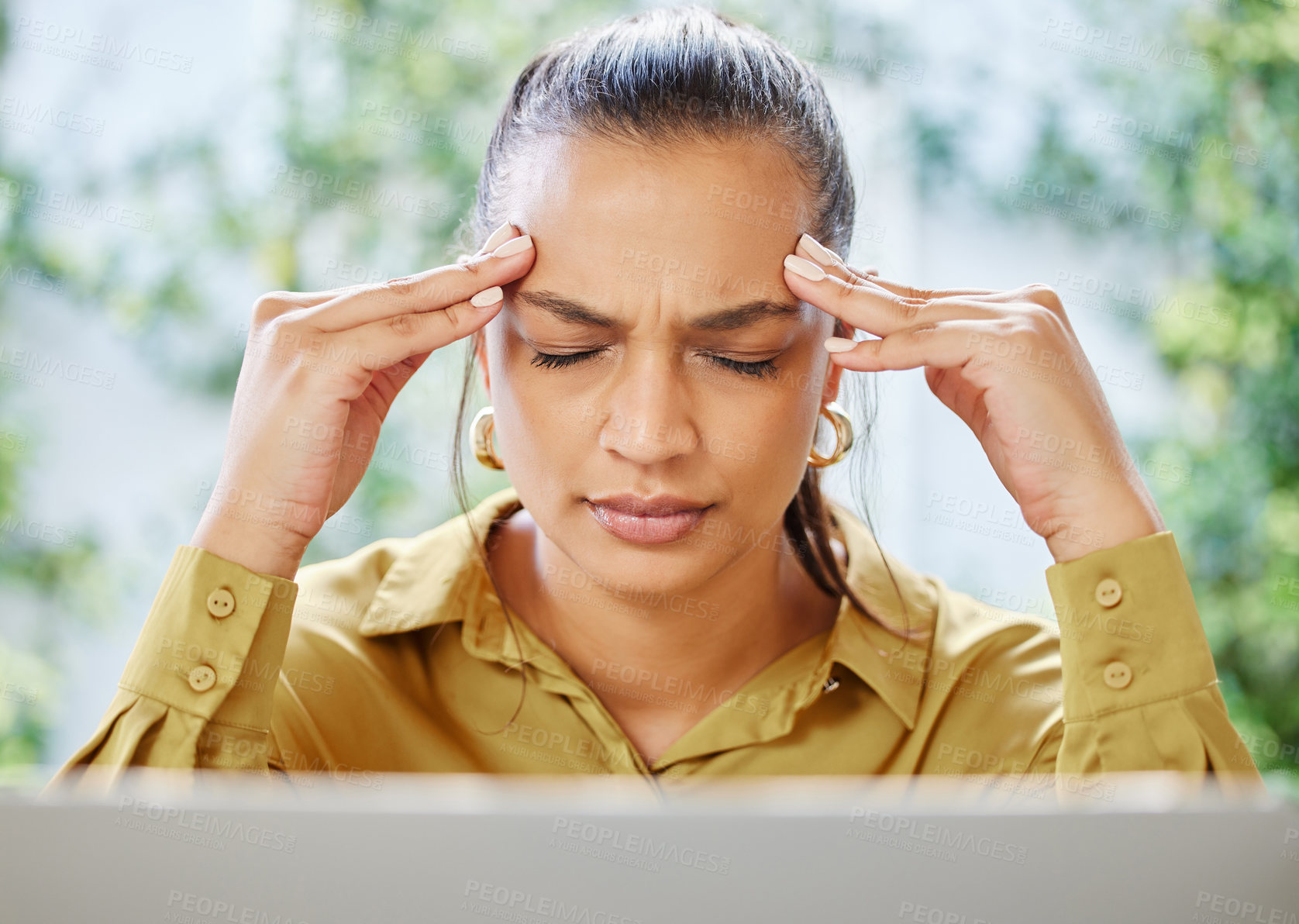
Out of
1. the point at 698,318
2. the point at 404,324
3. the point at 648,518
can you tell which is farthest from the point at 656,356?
the point at 404,324

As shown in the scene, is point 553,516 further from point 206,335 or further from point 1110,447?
point 206,335

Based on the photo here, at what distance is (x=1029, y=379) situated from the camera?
1105 millimetres

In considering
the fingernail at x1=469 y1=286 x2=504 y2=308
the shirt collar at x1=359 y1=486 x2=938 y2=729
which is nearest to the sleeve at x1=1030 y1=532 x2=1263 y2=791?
the shirt collar at x1=359 y1=486 x2=938 y2=729

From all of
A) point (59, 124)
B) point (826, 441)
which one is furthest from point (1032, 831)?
point (59, 124)

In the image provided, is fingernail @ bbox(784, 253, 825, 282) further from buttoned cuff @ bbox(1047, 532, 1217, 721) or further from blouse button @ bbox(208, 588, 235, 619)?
blouse button @ bbox(208, 588, 235, 619)

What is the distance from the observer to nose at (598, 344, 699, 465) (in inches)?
40.8

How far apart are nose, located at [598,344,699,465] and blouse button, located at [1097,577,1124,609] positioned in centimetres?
42

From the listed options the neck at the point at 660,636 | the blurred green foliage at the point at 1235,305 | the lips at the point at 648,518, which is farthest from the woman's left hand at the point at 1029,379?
the blurred green foliage at the point at 1235,305

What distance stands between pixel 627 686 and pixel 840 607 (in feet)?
0.92

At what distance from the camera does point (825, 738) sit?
1233mm

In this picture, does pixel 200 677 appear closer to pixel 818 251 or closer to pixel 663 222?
pixel 663 222

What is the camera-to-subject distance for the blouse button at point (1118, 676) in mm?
1051

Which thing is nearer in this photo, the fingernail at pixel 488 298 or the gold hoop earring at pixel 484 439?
the fingernail at pixel 488 298

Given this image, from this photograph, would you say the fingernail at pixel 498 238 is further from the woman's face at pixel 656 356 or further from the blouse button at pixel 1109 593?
the blouse button at pixel 1109 593
